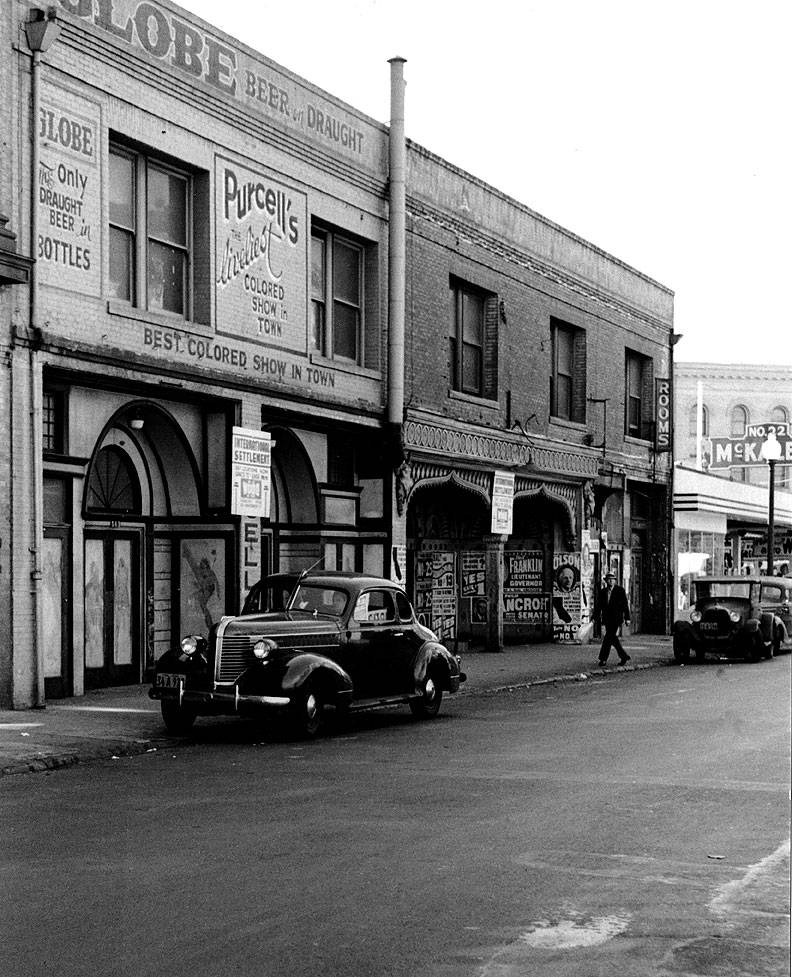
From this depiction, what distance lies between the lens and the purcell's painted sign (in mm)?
17312

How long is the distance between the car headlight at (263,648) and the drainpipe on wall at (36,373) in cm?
326

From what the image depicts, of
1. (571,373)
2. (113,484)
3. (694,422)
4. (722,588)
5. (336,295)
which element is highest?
(694,422)

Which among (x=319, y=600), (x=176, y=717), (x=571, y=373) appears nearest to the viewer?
(x=176, y=717)

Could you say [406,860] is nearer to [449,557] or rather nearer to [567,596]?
[449,557]

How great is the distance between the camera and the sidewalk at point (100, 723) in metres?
12.3

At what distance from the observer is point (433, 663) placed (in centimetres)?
1625

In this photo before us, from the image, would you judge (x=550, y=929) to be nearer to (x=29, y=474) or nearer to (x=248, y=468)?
(x=29, y=474)

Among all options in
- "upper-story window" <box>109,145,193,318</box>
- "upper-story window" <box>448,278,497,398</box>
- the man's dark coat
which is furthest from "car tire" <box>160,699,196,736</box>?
"upper-story window" <box>448,278,497,398</box>

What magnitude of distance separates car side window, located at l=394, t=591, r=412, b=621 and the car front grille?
8.61 ft

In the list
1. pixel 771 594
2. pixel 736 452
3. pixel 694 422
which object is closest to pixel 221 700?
pixel 771 594

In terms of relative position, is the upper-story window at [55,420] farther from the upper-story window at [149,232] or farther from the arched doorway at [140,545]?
the upper-story window at [149,232]

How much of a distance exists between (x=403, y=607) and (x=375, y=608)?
0.71 meters

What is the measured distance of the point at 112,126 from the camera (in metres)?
17.2

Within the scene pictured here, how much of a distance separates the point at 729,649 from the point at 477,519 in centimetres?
574
